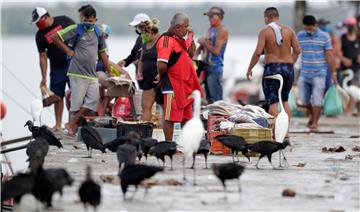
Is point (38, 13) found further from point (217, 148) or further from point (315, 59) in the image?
point (315, 59)

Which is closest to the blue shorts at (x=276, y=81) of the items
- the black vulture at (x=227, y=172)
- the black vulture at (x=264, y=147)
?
the black vulture at (x=264, y=147)

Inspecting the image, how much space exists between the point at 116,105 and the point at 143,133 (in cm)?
268

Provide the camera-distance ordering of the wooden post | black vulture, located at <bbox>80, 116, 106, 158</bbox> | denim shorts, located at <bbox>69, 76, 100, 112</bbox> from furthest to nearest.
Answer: the wooden post, denim shorts, located at <bbox>69, 76, 100, 112</bbox>, black vulture, located at <bbox>80, 116, 106, 158</bbox>

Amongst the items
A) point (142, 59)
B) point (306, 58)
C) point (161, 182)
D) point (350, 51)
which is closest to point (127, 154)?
point (161, 182)

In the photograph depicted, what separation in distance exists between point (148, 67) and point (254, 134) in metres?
2.26

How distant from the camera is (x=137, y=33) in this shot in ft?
64.4

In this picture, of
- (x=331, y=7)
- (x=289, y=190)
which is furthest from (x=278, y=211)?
(x=331, y=7)

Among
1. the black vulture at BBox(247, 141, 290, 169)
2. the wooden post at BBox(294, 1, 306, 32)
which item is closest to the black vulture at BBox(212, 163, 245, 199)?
the black vulture at BBox(247, 141, 290, 169)

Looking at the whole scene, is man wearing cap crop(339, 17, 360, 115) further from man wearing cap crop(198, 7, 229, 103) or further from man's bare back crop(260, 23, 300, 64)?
man's bare back crop(260, 23, 300, 64)

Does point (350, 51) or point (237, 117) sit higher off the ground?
point (350, 51)

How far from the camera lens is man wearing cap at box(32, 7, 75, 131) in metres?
20.0

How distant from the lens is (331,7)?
1489 inches

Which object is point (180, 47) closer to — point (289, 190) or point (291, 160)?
point (291, 160)

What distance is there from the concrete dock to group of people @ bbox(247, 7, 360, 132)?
1.35 meters
